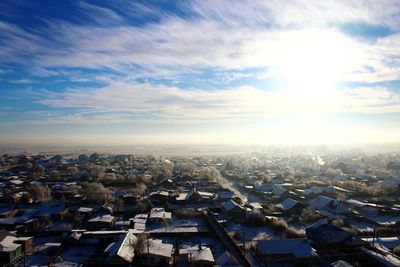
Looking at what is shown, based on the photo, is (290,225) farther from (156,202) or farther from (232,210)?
(156,202)

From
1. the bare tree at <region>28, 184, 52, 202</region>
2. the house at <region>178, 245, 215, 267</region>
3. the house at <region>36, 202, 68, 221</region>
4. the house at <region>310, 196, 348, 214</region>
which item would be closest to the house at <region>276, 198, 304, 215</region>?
the house at <region>310, 196, 348, 214</region>

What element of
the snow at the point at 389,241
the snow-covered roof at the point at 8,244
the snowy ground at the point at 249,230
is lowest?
the snowy ground at the point at 249,230

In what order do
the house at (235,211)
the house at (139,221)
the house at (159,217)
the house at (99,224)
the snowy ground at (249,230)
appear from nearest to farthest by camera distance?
the snowy ground at (249,230) → the house at (139,221) → the house at (99,224) → the house at (159,217) → the house at (235,211)

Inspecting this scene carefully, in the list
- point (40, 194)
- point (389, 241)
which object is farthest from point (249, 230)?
point (40, 194)

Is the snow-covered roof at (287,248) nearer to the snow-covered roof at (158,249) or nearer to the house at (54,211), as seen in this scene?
the snow-covered roof at (158,249)

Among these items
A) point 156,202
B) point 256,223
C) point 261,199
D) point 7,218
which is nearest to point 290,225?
point 256,223

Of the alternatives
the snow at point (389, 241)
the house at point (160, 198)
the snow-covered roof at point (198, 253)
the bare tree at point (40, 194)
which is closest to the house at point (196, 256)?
the snow-covered roof at point (198, 253)
